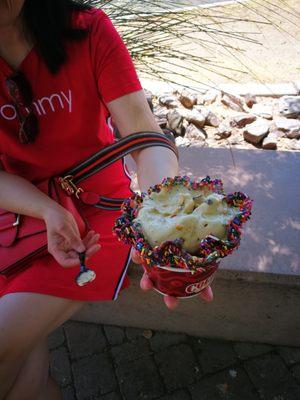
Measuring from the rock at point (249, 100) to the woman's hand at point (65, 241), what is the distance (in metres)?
2.90

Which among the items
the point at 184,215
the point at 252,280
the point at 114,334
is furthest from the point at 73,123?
the point at 114,334

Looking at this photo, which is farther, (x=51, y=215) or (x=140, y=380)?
(x=140, y=380)

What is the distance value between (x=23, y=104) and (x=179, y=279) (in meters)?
0.85

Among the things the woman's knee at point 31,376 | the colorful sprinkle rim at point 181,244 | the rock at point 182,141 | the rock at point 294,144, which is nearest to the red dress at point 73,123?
the woman's knee at point 31,376

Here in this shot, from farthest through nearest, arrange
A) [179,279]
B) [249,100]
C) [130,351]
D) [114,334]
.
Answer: [249,100]
[114,334]
[130,351]
[179,279]

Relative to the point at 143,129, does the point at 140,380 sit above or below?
below

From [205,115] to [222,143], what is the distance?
0.36 metres

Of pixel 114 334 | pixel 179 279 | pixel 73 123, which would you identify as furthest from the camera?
pixel 114 334

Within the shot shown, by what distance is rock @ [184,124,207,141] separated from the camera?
3449 mm

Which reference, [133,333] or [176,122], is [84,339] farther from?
[176,122]

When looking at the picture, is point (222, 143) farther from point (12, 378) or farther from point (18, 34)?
point (12, 378)

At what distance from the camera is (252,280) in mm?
2016

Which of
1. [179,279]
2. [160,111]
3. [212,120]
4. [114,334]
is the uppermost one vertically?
[179,279]

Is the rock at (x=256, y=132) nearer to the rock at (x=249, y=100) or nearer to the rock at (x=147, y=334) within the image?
the rock at (x=249, y=100)
